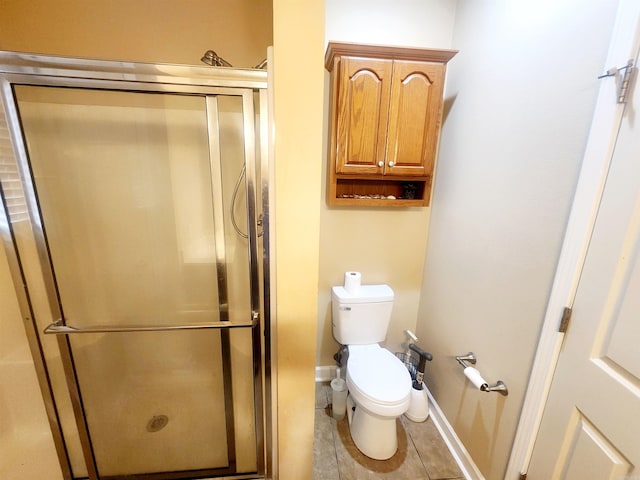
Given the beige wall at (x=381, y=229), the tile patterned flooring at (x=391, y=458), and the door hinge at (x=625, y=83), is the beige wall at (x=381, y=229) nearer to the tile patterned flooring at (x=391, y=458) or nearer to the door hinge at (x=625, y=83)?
the tile patterned flooring at (x=391, y=458)

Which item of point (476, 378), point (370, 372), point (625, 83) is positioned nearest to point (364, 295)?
point (370, 372)

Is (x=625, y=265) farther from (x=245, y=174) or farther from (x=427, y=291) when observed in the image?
Answer: (x=245, y=174)

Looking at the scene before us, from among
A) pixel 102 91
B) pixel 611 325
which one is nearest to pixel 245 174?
pixel 102 91

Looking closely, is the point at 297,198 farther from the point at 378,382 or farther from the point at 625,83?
the point at 378,382

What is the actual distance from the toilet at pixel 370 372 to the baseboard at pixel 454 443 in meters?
0.33

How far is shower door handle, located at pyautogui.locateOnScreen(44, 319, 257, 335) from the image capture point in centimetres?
107

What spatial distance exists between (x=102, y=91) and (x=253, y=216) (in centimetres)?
75

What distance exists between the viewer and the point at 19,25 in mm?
1174

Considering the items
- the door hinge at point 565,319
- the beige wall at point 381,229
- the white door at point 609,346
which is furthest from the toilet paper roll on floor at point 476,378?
the beige wall at point 381,229

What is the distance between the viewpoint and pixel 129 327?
3.66 feet

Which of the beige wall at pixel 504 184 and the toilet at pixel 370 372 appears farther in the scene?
the toilet at pixel 370 372

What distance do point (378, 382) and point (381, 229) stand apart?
94 centimetres

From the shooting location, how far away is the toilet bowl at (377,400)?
1.30 m

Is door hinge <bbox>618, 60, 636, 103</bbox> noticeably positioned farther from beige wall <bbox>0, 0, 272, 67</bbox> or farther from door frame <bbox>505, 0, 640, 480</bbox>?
beige wall <bbox>0, 0, 272, 67</bbox>
